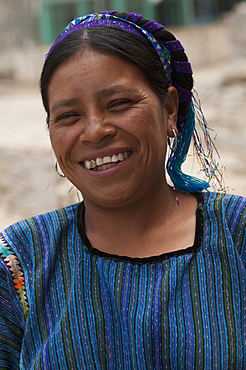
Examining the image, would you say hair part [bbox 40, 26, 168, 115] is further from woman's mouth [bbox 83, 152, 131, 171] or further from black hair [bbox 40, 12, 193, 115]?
woman's mouth [bbox 83, 152, 131, 171]

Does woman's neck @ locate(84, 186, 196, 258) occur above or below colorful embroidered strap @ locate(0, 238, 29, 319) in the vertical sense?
above

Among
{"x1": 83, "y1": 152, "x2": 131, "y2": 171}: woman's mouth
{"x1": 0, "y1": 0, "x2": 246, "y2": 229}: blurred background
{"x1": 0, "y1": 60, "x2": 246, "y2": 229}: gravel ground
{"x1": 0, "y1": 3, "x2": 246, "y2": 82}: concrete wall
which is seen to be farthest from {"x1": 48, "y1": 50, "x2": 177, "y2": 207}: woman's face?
{"x1": 0, "y1": 3, "x2": 246, "y2": 82}: concrete wall

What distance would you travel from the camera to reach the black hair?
5.82 feet

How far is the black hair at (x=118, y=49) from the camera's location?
1772 mm

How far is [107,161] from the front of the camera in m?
1.76

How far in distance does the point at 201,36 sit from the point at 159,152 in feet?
57.3

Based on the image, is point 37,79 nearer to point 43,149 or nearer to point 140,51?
point 140,51

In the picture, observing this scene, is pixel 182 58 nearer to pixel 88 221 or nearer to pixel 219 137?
pixel 88 221

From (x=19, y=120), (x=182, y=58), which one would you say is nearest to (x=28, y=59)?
(x=19, y=120)

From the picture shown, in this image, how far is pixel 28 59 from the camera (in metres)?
A: 18.7

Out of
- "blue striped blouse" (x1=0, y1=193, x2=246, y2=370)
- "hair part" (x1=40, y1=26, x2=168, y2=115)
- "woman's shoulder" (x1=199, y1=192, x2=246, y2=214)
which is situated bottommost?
"blue striped blouse" (x1=0, y1=193, x2=246, y2=370)

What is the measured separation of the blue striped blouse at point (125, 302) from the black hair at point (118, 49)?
1.48 feet

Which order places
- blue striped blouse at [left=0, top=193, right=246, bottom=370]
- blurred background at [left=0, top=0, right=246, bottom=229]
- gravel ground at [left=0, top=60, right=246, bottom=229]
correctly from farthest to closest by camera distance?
blurred background at [left=0, top=0, right=246, bottom=229]
gravel ground at [left=0, top=60, right=246, bottom=229]
blue striped blouse at [left=0, top=193, right=246, bottom=370]

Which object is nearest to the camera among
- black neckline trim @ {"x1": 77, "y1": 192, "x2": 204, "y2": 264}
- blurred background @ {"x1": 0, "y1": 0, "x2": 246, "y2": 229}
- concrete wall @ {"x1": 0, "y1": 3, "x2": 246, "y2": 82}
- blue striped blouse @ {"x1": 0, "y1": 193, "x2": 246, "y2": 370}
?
blue striped blouse @ {"x1": 0, "y1": 193, "x2": 246, "y2": 370}
